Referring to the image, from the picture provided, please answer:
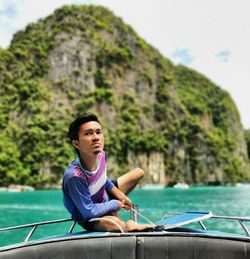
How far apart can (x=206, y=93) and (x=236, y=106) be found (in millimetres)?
16185

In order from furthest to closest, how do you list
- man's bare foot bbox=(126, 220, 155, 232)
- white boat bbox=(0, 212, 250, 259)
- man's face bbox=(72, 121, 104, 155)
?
man's face bbox=(72, 121, 104, 155) → man's bare foot bbox=(126, 220, 155, 232) → white boat bbox=(0, 212, 250, 259)

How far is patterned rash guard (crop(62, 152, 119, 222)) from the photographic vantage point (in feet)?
13.2

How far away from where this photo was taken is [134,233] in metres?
3.72

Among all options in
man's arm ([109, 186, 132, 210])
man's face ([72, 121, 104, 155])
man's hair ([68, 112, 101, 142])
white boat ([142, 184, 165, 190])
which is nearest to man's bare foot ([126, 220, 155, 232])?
man's arm ([109, 186, 132, 210])

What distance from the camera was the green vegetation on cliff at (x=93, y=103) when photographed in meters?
93.6

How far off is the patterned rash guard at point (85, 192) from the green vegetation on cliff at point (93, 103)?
84.4 metres

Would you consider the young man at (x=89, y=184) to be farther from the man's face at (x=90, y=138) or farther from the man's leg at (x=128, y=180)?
the man's leg at (x=128, y=180)

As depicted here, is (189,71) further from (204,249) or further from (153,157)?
(204,249)

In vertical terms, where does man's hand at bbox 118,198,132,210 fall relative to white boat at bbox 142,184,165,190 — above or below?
below

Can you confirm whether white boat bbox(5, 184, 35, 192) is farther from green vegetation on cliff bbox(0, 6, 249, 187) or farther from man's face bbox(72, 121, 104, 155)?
man's face bbox(72, 121, 104, 155)

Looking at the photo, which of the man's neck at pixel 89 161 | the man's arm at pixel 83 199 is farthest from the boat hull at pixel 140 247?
the man's neck at pixel 89 161

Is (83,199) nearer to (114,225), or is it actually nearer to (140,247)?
(114,225)

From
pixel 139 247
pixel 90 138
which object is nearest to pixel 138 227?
pixel 139 247

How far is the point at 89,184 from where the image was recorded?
4.16 m
